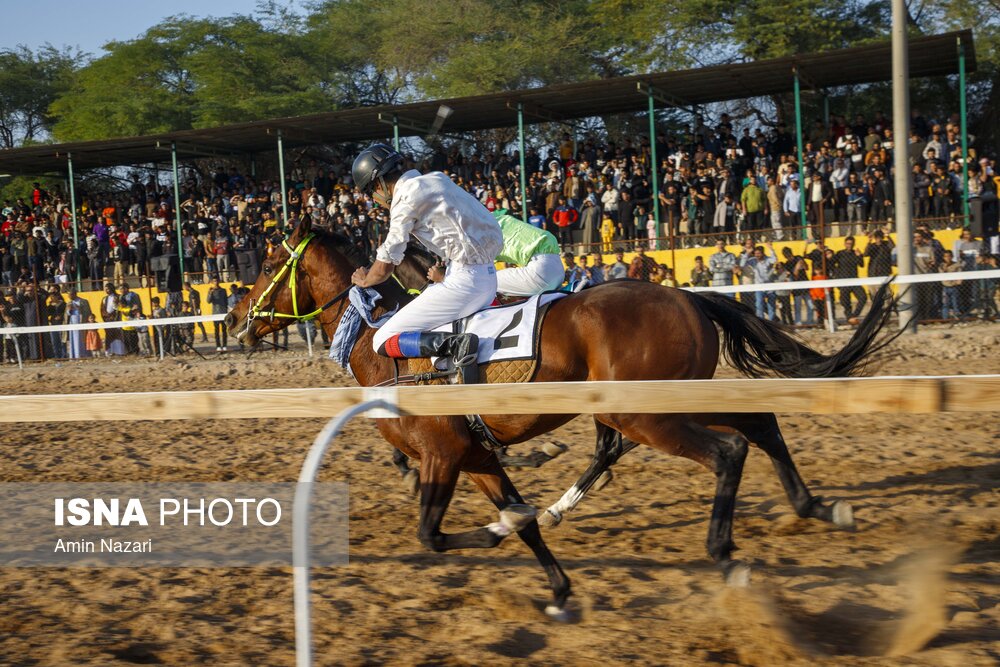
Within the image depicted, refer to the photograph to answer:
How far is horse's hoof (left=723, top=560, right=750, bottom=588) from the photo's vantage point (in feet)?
14.8

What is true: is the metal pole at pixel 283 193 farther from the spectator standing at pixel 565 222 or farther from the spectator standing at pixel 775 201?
the spectator standing at pixel 775 201

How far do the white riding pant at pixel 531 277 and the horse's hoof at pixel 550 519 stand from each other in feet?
4.57

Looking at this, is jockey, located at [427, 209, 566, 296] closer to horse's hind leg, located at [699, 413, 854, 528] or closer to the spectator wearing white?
horse's hind leg, located at [699, 413, 854, 528]

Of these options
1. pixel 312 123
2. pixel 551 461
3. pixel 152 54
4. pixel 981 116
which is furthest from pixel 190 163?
pixel 551 461

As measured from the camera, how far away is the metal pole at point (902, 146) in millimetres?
12648

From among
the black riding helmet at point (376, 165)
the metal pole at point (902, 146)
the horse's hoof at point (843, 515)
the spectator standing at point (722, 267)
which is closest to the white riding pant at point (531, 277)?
the black riding helmet at point (376, 165)

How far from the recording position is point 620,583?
186 inches

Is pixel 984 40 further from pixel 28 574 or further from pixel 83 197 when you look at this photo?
pixel 28 574

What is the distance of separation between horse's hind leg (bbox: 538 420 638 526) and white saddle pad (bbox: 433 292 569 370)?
1.08 meters

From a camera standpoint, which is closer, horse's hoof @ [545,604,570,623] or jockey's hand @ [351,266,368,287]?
horse's hoof @ [545,604,570,623]

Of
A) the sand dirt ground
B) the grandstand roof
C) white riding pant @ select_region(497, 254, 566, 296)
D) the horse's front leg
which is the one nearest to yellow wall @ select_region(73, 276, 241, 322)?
the grandstand roof

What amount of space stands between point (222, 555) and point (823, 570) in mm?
3257

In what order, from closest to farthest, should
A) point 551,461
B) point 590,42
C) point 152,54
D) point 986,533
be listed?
1. point 986,533
2. point 551,461
3. point 590,42
4. point 152,54

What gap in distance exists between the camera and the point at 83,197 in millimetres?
29906
